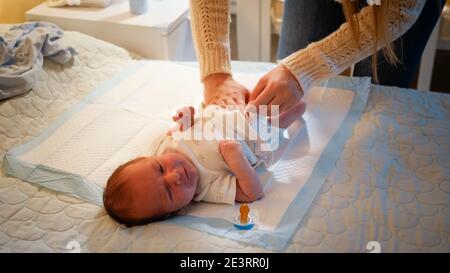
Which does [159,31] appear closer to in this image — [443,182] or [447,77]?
[443,182]

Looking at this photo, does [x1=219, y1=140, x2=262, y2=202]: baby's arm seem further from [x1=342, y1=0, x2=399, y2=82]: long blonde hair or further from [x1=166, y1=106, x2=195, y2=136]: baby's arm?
[x1=342, y1=0, x2=399, y2=82]: long blonde hair

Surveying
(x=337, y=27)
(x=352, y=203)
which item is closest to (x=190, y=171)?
(x=352, y=203)

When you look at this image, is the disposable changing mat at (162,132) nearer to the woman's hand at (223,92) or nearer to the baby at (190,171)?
the baby at (190,171)

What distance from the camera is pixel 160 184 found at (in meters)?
1.14

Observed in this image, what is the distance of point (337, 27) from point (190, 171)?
71 centimetres

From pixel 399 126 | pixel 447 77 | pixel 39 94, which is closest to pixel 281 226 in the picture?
pixel 399 126

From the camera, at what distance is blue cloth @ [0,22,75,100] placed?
1.49 metres

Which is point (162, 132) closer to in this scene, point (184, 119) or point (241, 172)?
point (184, 119)

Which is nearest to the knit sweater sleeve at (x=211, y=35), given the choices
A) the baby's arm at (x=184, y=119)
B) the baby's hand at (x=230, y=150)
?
the baby's arm at (x=184, y=119)

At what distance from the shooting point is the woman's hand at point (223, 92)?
1.34 meters

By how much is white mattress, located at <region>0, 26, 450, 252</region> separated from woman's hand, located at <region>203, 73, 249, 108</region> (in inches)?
12.3

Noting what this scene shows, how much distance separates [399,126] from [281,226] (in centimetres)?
51

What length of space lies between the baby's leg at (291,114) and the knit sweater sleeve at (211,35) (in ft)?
0.64

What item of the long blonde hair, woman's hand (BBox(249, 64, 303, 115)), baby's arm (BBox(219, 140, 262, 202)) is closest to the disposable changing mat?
baby's arm (BBox(219, 140, 262, 202))
